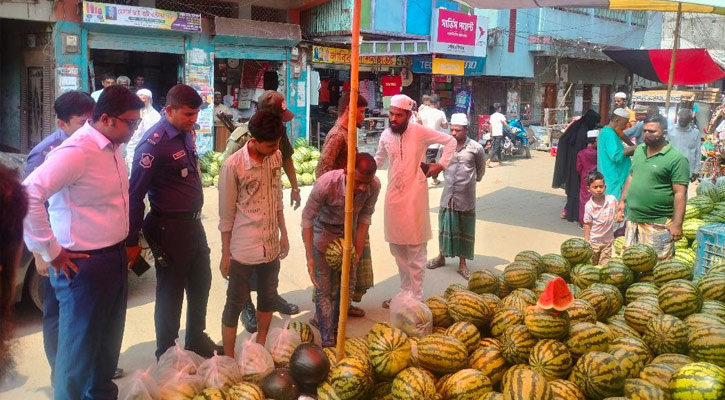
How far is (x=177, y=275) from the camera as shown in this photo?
4.13 meters

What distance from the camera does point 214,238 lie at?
8.21 metres

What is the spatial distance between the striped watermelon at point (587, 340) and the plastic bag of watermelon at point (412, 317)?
0.86m

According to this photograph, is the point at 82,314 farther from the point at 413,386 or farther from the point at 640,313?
the point at 640,313

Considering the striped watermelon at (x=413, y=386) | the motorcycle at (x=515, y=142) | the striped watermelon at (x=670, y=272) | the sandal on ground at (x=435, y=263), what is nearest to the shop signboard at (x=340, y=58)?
the motorcycle at (x=515, y=142)

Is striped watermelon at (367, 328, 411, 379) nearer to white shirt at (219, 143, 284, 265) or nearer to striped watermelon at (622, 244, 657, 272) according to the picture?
white shirt at (219, 143, 284, 265)

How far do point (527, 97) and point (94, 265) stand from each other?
75.6ft

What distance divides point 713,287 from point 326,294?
2.70 metres

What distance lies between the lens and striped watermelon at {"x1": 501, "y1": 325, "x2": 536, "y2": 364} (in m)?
3.45

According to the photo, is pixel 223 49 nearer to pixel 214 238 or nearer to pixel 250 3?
pixel 250 3

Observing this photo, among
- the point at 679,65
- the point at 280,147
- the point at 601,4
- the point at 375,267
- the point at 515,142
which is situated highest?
the point at 601,4

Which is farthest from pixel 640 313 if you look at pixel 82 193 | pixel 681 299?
pixel 82 193

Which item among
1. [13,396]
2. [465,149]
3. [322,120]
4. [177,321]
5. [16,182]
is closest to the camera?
[16,182]

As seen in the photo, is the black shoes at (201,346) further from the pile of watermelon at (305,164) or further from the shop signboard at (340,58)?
the shop signboard at (340,58)

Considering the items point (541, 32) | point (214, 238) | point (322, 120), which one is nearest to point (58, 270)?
point (214, 238)
